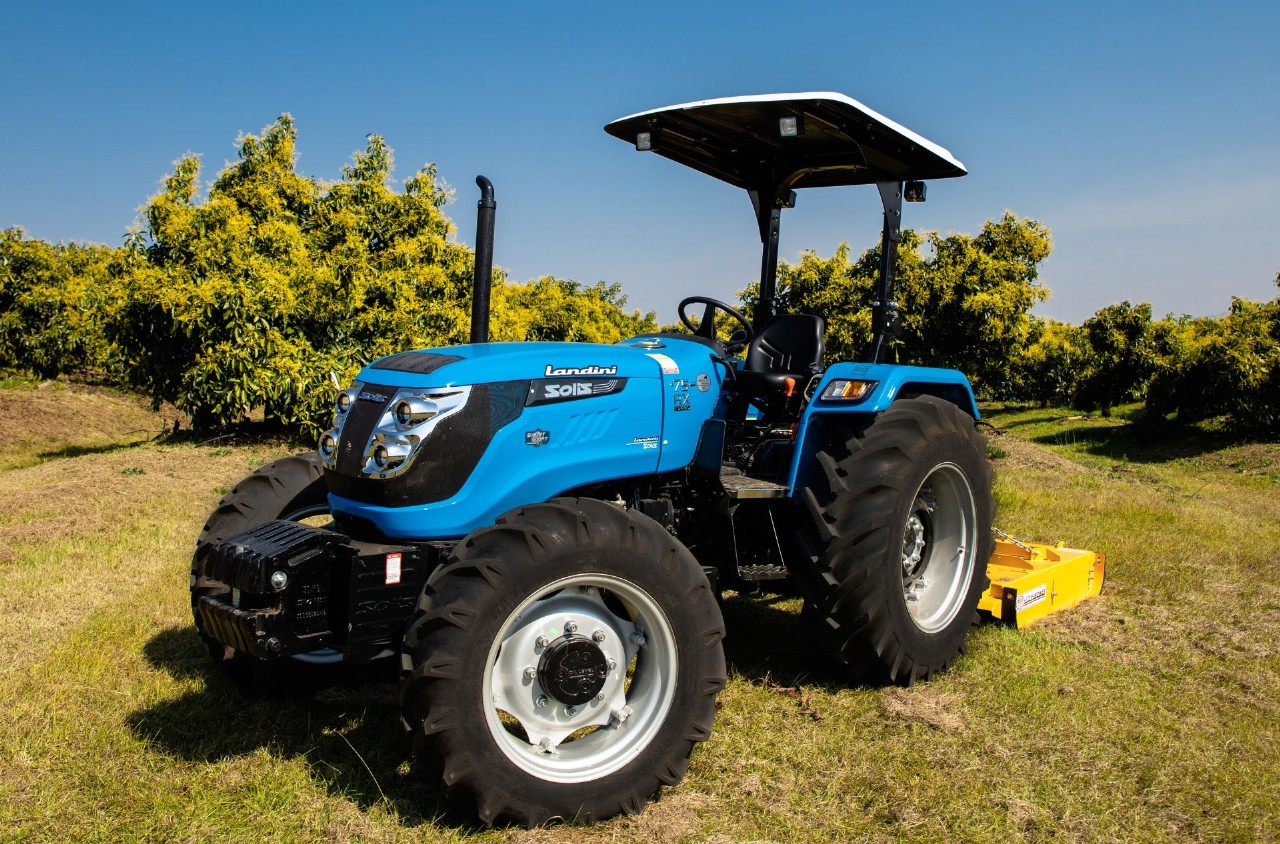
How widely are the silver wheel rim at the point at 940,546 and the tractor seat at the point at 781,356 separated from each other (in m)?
0.84

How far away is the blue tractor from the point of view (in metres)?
3.09

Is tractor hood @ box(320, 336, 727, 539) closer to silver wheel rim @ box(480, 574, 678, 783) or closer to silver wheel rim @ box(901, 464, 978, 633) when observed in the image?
silver wheel rim @ box(480, 574, 678, 783)

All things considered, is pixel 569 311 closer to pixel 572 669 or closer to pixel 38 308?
pixel 38 308

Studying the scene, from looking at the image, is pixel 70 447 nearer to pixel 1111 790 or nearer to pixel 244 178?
pixel 244 178

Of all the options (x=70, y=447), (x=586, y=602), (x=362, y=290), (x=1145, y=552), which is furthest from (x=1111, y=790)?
(x=70, y=447)

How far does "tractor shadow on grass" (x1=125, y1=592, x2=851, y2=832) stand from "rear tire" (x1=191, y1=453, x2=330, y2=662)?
18 centimetres

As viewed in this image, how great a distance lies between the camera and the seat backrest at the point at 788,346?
485cm

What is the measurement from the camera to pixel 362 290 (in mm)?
11273

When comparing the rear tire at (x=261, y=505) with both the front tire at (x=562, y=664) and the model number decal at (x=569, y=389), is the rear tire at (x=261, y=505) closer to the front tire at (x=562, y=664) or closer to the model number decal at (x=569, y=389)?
the model number decal at (x=569, y=389)

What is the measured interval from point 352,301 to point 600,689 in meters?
8.74

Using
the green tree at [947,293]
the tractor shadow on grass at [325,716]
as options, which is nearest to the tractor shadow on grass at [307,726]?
the tractor shadow on grass at [325,716]

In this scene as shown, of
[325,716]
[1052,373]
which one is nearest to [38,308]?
[325,716]

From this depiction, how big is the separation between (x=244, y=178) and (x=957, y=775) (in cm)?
1204

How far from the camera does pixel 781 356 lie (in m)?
4.93
